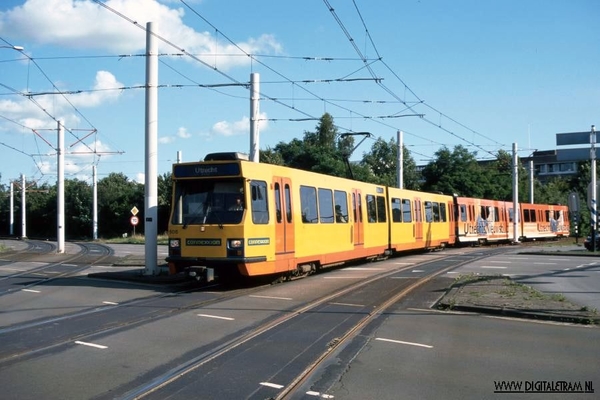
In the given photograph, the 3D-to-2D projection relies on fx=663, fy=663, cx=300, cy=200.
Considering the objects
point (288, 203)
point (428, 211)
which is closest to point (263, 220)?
point (288, 203)

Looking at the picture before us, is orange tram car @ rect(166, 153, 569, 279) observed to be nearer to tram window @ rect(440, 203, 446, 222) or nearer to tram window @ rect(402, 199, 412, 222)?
tram window @ rect(402, 199, 412, 222)

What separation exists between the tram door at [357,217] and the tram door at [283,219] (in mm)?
5580

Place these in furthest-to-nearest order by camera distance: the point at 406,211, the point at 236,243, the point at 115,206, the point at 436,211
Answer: the point at 115,206 → the point at 436,211 → the point at 406,211 → the point at 236,243

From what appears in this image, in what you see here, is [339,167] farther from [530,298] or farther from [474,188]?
[530,298]

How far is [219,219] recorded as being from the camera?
1584 centimetres

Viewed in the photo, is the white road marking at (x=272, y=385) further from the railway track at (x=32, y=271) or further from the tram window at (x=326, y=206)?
the tram window at (x=326, y=206)

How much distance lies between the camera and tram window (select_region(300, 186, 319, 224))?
61.1 ft

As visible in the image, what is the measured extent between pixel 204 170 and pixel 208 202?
2.58ft

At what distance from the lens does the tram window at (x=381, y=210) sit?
2598 cm

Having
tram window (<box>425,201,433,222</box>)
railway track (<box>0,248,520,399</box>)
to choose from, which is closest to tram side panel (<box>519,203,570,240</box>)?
tram window (<box>425,201,433,222</box>)

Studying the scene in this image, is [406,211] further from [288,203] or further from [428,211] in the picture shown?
[288,203]

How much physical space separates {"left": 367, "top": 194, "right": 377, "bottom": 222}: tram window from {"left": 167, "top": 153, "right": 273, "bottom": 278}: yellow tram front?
348 inches

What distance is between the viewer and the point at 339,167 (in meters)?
64.8

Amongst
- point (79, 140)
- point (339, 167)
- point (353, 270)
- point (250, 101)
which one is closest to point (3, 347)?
point (353, 270)
